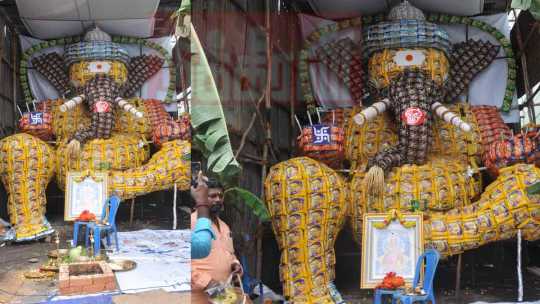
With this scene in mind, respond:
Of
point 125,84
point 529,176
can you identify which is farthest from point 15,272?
point 529,176

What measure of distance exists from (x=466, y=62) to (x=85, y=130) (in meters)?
2.78

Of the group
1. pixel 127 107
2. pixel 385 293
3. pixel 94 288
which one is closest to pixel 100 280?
pixel 94 288

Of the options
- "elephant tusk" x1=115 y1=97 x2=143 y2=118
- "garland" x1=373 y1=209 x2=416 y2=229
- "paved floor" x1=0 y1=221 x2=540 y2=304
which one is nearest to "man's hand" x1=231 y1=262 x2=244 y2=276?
"paved floor" x1=0 y1=221 x2=540 y2=304

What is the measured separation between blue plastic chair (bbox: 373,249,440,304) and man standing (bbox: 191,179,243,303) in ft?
2.71

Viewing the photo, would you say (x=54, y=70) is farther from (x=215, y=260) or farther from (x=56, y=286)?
(x=215, y=260)

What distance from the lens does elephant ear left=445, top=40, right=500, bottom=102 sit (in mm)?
3830

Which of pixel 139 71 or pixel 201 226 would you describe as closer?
pixel 201 226

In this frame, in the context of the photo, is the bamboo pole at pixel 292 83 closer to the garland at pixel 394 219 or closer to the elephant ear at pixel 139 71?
the garland at pixel 394 219

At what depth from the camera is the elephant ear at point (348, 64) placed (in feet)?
12.7

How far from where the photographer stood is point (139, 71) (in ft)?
14.9

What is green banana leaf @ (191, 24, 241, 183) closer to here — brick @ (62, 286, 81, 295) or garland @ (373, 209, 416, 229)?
garland @ (373, 209, 416, 229)

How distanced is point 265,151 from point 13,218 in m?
2.27

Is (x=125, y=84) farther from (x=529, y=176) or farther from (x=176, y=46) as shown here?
(x=529, y=176)

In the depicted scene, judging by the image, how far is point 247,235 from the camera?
3.59m
